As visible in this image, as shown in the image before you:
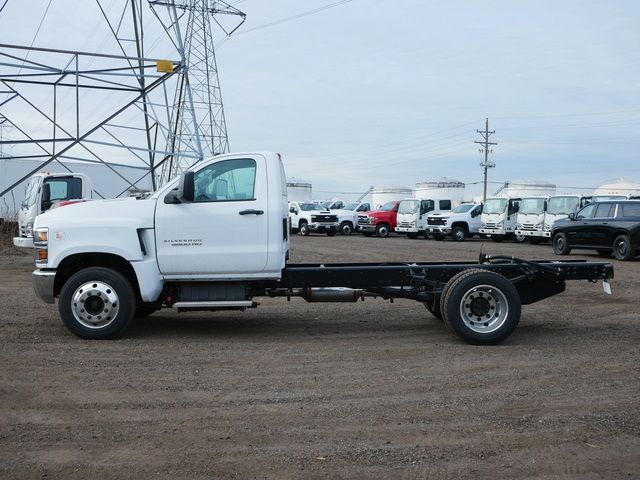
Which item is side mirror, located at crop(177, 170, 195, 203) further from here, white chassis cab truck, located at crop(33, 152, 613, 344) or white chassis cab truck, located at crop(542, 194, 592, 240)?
white chassis cab truck, located at crop(542, 194, 592, 240)

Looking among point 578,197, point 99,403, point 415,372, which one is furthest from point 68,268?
point 578,197

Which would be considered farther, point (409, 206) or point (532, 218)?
point (409, 206)

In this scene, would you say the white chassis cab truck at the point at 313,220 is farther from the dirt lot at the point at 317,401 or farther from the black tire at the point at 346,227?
the dirt lot at the point at 317,401

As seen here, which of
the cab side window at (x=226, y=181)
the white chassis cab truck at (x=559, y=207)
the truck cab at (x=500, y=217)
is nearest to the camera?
the cab side window at (x=226, y=181)

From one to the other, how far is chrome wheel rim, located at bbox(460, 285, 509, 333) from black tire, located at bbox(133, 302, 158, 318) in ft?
12.9

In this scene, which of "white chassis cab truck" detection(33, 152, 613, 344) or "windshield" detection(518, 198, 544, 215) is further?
"windshield" detection(518, 198, 544, 215)

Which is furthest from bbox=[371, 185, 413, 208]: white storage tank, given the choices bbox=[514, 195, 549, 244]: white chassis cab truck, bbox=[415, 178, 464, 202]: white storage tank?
bbox=[514, 195, 549, 244]: white chassis cab truck

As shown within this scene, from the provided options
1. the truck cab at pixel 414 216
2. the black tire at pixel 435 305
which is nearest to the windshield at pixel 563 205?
the truck cab at pixel 414 216

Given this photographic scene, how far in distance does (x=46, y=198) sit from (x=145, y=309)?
10.7 meters

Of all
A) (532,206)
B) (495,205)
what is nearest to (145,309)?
(532,206)

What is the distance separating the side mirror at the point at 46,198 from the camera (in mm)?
19044

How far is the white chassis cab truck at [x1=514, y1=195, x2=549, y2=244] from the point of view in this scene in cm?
3053

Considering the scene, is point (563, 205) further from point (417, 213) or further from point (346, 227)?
point (346, 227)

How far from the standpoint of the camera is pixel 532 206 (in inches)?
1225
